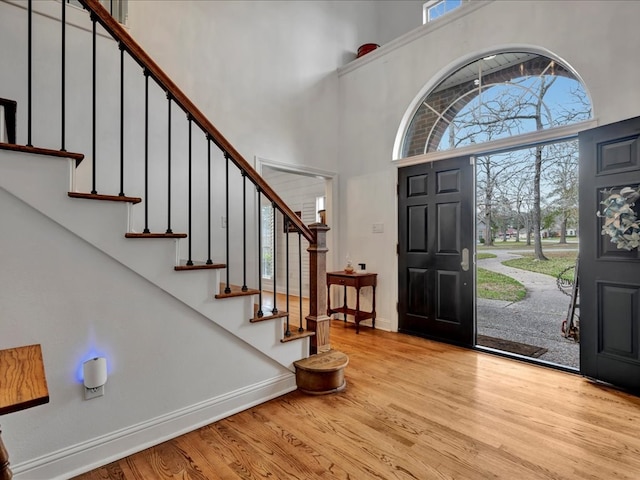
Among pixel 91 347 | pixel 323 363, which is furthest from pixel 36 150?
pixel 323 363

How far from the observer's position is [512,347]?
3926mm

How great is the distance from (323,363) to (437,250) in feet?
6.70

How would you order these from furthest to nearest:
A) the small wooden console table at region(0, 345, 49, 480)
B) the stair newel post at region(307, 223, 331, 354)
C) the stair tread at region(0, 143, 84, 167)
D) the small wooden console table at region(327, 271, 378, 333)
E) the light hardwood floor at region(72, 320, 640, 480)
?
the small wooden console table at region(327, 271, 378, 333), the stair newel post at region(307, 223, 331, 354), the light hardwood floor at region(72, 320, 640, 480), the stair tread at region(0, 143, 84, 167), the small wooden console table at region(0, 345, 49, 480)

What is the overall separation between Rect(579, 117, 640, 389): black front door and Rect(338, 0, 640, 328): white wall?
11.4 inches

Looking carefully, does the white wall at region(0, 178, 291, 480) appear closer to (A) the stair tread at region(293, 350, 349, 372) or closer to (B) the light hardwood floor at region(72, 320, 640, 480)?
(B) the light hardwood floor at region(72, 320, 640, 480)

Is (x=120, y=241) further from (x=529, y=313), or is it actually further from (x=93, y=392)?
(x=529, y=313)

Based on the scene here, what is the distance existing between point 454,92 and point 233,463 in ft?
13.4

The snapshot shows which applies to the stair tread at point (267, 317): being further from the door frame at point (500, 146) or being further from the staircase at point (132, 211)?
the door frame at point (500, 146)

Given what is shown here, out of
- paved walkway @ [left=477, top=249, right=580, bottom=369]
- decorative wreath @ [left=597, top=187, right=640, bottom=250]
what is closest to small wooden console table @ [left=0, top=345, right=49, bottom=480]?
decorative wreath @ [left=597, top=187, right=640, bottom=250]

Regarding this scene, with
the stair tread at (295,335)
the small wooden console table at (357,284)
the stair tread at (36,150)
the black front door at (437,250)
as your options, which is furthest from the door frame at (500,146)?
the stair tread at (36,150)

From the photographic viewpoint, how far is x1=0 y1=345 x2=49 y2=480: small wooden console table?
93cm

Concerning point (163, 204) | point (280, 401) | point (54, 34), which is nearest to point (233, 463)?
point (280, 401)

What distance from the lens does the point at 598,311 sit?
2.74 metres

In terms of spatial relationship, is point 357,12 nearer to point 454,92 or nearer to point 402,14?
point 402,14
